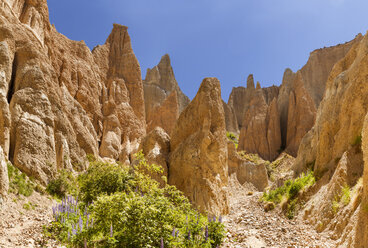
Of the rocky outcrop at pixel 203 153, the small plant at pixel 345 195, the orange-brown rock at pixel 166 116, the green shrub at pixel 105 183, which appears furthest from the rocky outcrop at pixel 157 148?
the orange-brown rock at pixel 166 116

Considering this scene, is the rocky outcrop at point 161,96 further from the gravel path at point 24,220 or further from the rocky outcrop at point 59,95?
the gravel path at point 24,220

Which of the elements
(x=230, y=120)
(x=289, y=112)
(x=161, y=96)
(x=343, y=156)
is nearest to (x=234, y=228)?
(x=343, y=156)

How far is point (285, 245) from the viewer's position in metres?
8.78

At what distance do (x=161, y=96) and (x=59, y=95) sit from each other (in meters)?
33.5

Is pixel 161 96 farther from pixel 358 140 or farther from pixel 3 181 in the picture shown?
pixel 358 140

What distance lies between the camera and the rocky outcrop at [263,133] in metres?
48.2

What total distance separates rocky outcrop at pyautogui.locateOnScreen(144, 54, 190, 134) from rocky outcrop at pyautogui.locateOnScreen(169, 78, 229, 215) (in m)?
28.0

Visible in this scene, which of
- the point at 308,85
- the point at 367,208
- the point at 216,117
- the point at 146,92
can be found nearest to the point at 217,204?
the point at 216,117

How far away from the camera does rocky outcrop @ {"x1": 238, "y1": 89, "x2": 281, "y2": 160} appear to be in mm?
48188

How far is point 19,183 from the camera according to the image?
508 inches

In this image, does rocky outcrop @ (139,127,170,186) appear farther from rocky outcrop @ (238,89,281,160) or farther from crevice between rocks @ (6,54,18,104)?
rocky outcrop @ (238,89,281,160)

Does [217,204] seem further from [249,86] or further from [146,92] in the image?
[249,86]

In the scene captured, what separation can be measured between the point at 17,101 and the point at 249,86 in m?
64.5

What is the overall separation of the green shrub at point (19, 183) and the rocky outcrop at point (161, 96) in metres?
32.5
